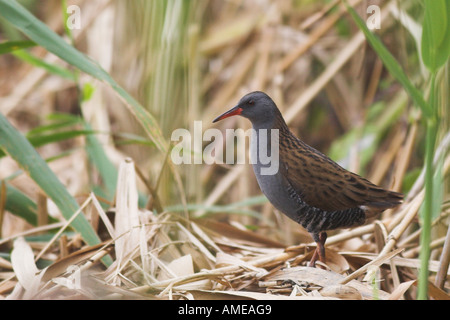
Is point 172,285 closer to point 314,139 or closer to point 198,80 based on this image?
point 198,80

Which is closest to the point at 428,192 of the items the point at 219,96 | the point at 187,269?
the point at 187,269

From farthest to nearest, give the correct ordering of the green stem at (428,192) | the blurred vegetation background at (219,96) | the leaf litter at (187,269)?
the blurred vegetation background at (219,96) → the leaf litter at (187,269) → the green stem at (428,192)

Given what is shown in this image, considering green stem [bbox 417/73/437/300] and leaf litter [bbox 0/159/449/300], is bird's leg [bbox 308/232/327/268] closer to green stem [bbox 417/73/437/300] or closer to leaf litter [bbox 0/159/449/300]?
leaf litter [bbox 0/159/449/300]

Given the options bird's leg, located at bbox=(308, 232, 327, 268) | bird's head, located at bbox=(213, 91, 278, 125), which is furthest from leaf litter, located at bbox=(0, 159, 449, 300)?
bird's head, located at bbox=(213, 91, 278, 125)

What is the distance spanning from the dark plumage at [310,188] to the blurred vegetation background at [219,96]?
0.36 ft

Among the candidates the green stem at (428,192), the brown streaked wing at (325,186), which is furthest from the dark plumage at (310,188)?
the green stem at (428,192)

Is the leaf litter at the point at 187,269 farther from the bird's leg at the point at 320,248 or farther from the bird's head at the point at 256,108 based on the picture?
the bird's head at the point at 256,108

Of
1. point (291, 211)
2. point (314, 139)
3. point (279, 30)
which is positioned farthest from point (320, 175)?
point (279, 30)

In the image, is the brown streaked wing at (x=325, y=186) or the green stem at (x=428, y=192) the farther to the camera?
the brown streaked wing at (x=325, y=186)

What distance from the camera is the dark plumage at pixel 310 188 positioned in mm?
668

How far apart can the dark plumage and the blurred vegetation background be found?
0.11 meters

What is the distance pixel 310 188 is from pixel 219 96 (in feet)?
2.14

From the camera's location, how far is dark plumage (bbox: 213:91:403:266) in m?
0.67

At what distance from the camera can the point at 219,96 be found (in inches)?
51.0
